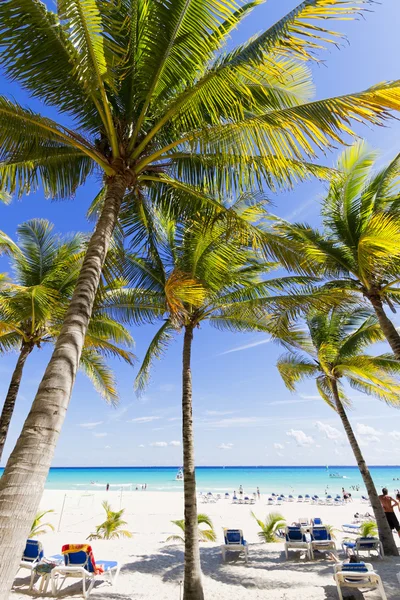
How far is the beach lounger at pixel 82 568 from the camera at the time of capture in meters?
6.29

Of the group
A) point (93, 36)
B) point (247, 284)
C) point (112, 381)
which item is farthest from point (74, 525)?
point (93, 36)

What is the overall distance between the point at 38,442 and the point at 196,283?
16.2 ft

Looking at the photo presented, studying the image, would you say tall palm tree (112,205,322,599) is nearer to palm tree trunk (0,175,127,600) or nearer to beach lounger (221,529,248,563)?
palm tree trunk (0,175,127,600)

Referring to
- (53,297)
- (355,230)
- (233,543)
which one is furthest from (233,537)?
(355,230)

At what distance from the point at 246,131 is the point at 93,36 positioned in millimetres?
2030

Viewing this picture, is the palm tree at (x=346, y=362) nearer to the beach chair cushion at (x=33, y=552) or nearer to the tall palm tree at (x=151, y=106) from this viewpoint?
the tall palm tree at (x=151, y=106)

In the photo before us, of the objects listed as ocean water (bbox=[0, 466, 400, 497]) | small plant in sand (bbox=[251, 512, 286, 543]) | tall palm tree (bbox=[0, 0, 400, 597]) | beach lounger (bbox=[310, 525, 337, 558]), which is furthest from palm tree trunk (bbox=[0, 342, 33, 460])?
ocean water (bbox=[0, 466, 400, 497])

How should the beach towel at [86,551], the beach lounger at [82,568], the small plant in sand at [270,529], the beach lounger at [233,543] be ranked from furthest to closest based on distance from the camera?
1. the small plant in sand at [270,529]
2. the beach lounger at [233,543]
3. the beach towel at [86,551]
4. the beach lounger at [82,568]

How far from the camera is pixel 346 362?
11172mm

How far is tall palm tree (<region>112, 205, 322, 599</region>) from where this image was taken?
733 cm

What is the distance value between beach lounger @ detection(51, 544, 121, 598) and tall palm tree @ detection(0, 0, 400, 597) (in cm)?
549

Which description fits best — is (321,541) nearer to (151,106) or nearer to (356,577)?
(356,577)

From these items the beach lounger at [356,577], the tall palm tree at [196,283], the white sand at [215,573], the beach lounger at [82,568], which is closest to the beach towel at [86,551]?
→ the beach lounger at [82,568]

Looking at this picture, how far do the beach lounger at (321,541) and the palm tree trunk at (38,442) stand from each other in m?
9.56
